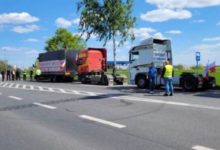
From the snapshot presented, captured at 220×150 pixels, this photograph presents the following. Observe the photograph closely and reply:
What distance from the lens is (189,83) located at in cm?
2128

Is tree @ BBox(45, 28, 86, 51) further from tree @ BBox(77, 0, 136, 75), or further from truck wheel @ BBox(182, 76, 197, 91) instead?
truck wheel @ BBox(182, 76, 197, 91)

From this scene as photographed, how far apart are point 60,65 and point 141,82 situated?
52.2 ft

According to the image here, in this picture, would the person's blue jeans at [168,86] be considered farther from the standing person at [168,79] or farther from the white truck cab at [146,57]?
the white truck cab at [146,57]

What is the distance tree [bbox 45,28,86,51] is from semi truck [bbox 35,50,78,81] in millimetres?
31222

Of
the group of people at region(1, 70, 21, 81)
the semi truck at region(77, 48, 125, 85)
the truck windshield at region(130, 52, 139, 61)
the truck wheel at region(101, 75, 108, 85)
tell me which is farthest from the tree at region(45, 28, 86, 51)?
the truck windshield at region(130, 52, 139, 61)

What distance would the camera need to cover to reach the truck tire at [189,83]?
69.0ft

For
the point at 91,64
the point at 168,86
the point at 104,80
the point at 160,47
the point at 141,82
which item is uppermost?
the point at 160,47

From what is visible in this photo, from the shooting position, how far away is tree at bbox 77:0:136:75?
35781 mm

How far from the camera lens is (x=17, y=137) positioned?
329 inches

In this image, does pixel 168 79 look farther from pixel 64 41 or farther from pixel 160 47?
pixel 64 41

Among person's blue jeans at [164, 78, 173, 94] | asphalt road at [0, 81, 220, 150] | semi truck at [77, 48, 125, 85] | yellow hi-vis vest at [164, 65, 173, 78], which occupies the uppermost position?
semi truck at [77, 48, 125, 85]

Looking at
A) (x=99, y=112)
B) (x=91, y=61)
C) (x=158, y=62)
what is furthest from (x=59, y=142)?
(x=91, y=61)

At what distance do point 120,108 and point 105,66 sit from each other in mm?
22174

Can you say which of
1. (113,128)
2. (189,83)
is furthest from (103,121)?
(189,83)
